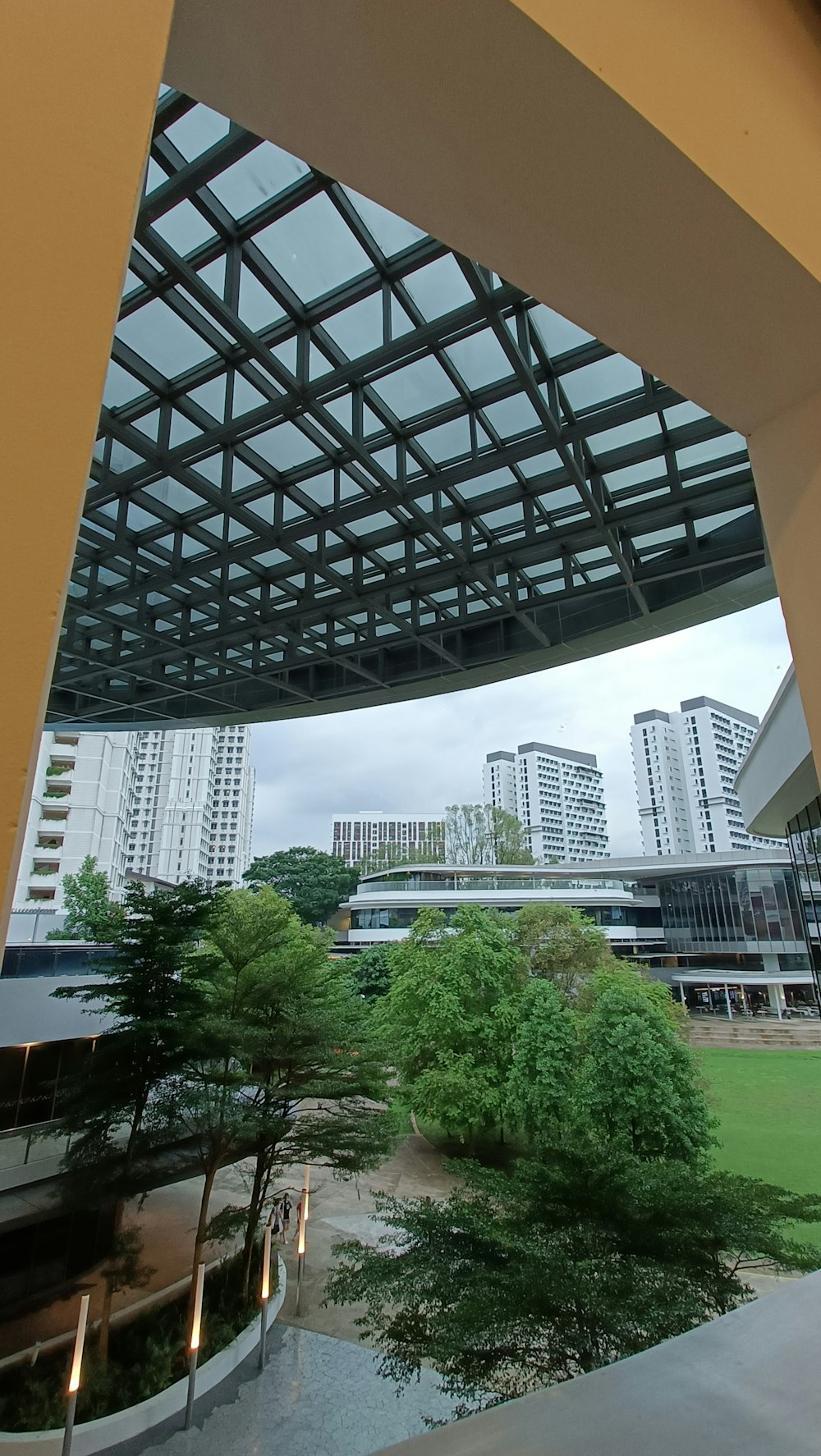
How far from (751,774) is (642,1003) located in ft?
30.6

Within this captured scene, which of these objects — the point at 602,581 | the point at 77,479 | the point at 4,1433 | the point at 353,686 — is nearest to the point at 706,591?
the point at 602,581

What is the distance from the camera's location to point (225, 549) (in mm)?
9727

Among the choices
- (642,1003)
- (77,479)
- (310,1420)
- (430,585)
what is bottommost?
(310,1420)

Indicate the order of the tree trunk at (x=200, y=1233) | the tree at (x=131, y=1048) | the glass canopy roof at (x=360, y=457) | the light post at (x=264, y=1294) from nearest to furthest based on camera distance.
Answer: the glass canopy roof at (x=360, y=457) < the light post at (x=264, y=1294) < the tree trunk at (x=200, y=1233) < the tree at (x=131, y=1048)

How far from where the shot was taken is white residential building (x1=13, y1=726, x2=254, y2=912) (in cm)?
3028

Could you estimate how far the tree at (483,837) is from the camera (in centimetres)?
4634

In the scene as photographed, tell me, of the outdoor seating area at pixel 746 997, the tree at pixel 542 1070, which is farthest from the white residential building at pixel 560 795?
the tree at pixel 542 1070

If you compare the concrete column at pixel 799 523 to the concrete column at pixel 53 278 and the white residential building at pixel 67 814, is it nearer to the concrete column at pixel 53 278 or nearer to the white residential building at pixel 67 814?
the concrete column at pixel 53 278

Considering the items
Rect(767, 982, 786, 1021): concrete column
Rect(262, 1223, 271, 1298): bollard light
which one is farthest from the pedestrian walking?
Rect(767, 982, 786, 1021): concrete column

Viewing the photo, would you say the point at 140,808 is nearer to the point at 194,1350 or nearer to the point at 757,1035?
the point at 757,1035

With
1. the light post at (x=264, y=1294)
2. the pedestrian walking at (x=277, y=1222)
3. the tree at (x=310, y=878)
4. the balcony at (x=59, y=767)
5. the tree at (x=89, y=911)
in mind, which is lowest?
the light post at (x=264, y=1294)

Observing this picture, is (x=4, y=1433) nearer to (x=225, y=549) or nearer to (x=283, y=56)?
(x=225, y=549)

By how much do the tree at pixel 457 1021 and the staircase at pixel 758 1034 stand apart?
507 inches

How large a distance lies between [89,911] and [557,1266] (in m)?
14.4
